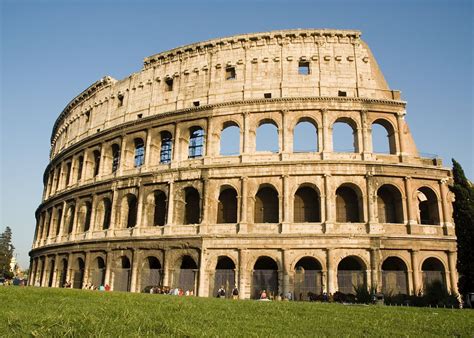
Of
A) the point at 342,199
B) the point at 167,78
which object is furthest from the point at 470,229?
the point at 167,78

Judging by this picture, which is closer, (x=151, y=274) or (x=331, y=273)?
(x=331, y=273)

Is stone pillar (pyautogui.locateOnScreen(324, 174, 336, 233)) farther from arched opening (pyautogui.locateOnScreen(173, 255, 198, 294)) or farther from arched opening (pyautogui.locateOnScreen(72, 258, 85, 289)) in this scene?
arched opening (pyautogui.locateOnScreen(72, 258, 85, 289))

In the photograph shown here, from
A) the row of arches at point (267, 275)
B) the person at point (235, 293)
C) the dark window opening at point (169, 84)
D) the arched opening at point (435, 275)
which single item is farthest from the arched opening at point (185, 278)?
the arched opening at point (435, 275)

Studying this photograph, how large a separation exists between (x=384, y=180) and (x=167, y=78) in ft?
51.9

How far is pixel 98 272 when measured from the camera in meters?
25.1

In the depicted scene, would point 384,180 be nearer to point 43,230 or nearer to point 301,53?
point 301,53

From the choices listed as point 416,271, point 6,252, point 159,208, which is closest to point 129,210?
point 159,208

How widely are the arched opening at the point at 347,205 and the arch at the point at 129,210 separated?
12751 millimetres

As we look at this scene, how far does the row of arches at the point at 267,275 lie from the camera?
20234 millimetres

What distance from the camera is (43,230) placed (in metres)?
33.5

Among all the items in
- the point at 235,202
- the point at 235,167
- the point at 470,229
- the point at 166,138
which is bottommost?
the point at 470,229

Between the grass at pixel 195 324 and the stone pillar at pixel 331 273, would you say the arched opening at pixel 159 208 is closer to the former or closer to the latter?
the stone pillar at pixel 331 273

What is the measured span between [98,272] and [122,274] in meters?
2.30

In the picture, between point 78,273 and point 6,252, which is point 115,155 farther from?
point 6,252
